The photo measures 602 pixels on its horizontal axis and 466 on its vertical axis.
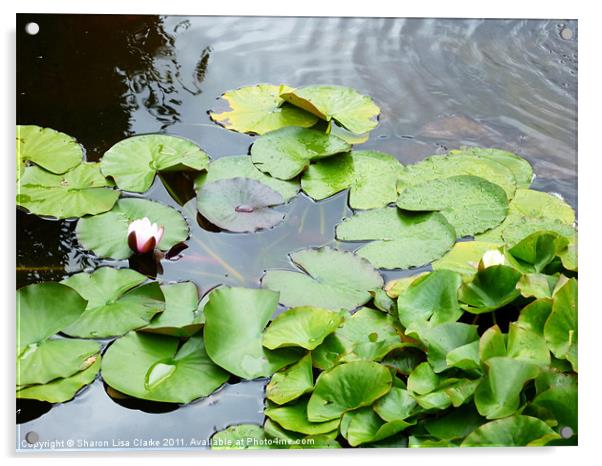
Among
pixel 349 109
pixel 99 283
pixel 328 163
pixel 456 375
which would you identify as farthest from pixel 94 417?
pixel 349 109

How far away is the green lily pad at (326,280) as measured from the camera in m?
1.66

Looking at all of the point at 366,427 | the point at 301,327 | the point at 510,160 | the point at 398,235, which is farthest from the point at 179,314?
the point at 510,160

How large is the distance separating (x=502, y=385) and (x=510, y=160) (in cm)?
87

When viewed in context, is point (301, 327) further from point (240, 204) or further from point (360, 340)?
point (240, 204)

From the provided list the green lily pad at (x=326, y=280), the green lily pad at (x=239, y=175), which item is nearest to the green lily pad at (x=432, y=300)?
the green lily pad at (x=326, y=280)

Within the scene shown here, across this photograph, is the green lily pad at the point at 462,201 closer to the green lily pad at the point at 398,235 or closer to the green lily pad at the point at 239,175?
the green lily pad at the point at 398,235

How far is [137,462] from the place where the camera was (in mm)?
1274

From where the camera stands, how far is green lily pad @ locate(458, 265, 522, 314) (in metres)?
1.55

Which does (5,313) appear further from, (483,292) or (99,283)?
(483,292)

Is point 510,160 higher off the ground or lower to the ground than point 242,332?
higher

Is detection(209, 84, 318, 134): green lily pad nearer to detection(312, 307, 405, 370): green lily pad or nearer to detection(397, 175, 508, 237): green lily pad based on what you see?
detection(397, 175, 508, 237): green lily pad

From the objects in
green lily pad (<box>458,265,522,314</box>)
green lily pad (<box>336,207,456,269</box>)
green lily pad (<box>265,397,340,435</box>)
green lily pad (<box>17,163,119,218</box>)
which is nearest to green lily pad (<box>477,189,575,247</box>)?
green lily pad (<box>336,207,456,269</box>)

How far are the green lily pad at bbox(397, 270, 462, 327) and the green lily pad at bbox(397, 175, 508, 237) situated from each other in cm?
26

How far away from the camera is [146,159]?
78.0 inches
